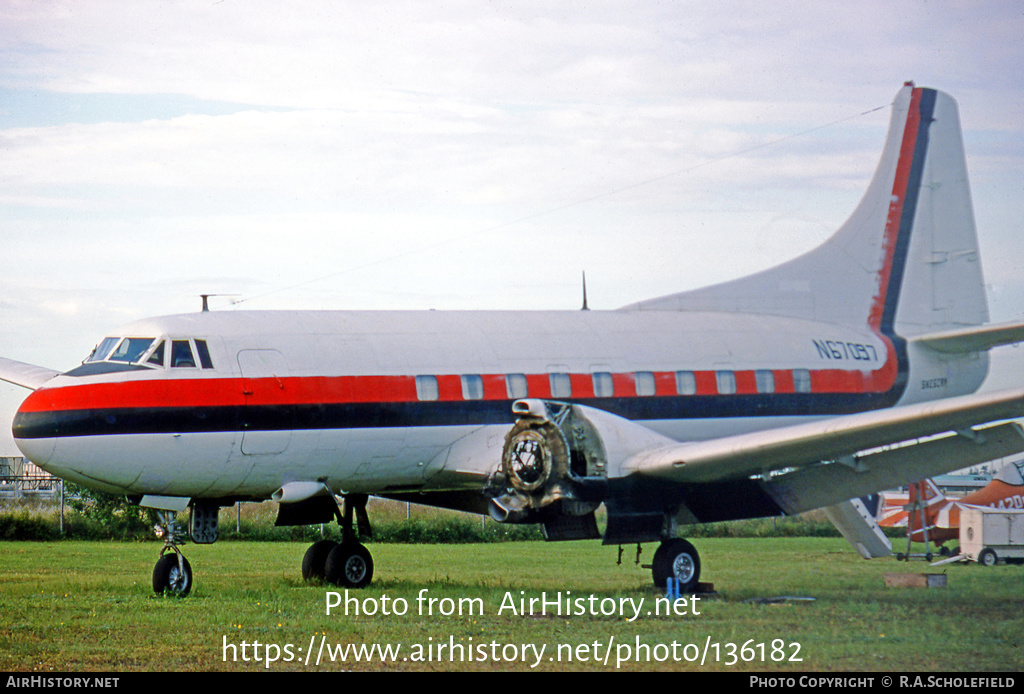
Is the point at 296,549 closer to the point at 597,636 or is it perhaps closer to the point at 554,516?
the point at 554,516

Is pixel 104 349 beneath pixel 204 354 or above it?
above

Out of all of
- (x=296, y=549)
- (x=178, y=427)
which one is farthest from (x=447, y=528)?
(x=178, y=427)

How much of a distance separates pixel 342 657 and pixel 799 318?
40.3 ft

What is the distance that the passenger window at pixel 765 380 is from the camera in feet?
60.0

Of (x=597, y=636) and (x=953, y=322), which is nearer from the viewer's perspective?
(x=597, y=636)

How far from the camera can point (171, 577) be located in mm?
14969

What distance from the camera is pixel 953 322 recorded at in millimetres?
21453

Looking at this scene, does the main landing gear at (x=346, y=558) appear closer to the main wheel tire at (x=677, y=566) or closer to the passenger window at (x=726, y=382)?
the main wheel tire at (x=677, y=566)

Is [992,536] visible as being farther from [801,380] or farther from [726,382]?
[726,382]

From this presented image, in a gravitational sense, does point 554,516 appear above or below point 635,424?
below

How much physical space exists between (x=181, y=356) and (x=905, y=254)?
13641 millimetres

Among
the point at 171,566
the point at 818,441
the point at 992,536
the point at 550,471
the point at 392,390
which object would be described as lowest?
the point at 992,536

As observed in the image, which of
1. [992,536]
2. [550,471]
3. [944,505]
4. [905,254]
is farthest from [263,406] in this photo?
[944,505]

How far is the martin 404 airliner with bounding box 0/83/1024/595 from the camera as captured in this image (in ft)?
46.3
